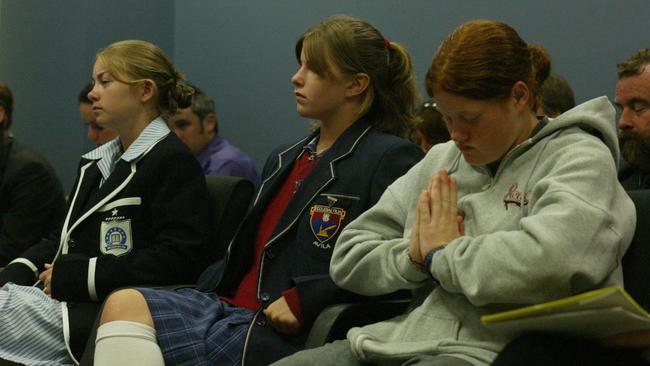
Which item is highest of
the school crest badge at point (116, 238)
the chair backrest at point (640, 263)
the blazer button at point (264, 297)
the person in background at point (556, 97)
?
the chair backrest at point (640, 263)

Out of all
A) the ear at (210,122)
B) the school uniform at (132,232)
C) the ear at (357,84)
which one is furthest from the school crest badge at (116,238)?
the ear at (210,122)

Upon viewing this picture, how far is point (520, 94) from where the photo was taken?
1947mm

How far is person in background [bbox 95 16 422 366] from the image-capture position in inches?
92.0

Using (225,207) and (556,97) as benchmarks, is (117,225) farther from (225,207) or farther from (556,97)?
(556,97)

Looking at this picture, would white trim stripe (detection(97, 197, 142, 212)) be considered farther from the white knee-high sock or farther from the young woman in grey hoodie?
the young woman in grey hoodie

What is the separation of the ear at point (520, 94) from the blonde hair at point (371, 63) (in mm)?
806

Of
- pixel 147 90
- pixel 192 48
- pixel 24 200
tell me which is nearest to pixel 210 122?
pixel 192 48

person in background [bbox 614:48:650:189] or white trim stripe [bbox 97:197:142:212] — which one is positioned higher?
person in background [bbox 614:48:650:189]

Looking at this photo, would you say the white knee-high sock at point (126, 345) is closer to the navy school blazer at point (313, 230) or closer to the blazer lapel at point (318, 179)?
the navy school blazer at point (313, 230)

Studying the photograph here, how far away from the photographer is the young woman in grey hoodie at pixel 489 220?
67.6 inches

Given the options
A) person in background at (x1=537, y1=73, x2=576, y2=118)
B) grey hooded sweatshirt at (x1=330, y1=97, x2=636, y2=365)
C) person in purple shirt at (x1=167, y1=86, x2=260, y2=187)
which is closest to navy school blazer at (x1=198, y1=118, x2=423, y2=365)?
grey hooded sweatshirt at (x1=330, y1=97, x2=636, y2=365)

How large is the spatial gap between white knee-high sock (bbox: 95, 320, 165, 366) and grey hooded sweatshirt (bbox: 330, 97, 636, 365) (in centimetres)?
51

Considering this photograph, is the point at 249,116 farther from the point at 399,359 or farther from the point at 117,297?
the point at 399,359

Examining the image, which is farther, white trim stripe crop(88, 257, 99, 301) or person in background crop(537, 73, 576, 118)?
person in background crop(537, 73, 576, 118)
